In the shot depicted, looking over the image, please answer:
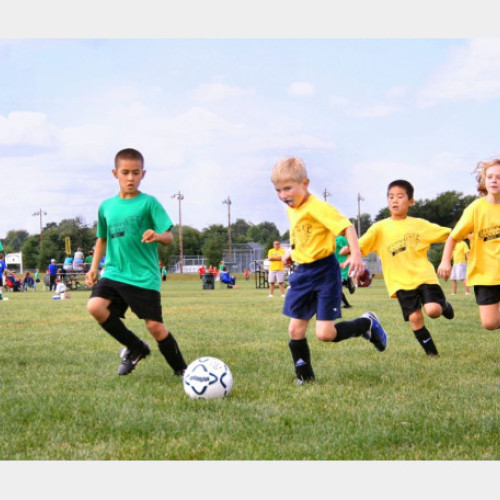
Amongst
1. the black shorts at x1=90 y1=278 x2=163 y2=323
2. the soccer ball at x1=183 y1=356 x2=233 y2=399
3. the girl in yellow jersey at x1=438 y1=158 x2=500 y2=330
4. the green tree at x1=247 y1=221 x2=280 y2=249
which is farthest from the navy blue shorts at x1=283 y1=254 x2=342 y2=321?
the green tree at x1=247 y1=221 x2=280 y2=249

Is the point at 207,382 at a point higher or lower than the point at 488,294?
lower

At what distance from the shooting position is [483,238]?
6.12m

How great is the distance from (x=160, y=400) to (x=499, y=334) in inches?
228

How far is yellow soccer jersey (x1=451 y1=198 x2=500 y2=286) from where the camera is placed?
606 cm

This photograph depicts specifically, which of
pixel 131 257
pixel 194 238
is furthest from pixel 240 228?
pixel 131 257

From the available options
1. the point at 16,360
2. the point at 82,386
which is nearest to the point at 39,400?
the point at 82,386

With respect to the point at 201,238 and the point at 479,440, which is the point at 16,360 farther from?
the point at 201,238

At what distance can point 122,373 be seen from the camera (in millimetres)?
5883

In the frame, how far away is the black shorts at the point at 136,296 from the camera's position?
550cm

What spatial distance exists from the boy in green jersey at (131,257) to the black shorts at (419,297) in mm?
2747

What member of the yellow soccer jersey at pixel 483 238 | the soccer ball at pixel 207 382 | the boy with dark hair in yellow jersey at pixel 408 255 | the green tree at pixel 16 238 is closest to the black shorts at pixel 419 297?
the boy with dark hair in yellow jersey at pixel 408 255

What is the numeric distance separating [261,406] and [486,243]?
2968mm

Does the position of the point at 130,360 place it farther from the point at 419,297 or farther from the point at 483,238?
the point at 483,238

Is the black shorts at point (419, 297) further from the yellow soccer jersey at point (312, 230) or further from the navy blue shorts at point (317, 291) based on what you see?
the yellow soccer jersey at point (312, 230)
